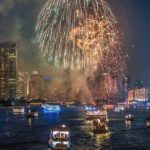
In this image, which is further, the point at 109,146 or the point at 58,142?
the point at 109,146

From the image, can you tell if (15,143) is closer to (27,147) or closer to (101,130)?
(27,147)

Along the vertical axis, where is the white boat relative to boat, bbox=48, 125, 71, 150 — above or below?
above

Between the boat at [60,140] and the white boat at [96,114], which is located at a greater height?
the white boat at [96,114]

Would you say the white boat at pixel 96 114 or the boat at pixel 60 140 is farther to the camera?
the white boat at pixel 96 114

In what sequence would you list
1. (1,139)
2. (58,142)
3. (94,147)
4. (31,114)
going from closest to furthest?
1. (58,142)
2. (94,147)
3. (1,139)
4. (31,114)

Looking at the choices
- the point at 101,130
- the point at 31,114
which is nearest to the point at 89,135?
the point at 101,130

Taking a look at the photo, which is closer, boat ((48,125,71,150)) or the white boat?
boat ((48,125,71,150))

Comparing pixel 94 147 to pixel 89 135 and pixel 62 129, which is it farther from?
pixel 89 135

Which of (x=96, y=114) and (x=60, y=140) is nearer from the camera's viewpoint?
(x=60, y=140)

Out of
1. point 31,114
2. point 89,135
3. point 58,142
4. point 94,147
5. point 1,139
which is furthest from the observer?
point 31,114

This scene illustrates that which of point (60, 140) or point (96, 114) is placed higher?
point (96, 114)
